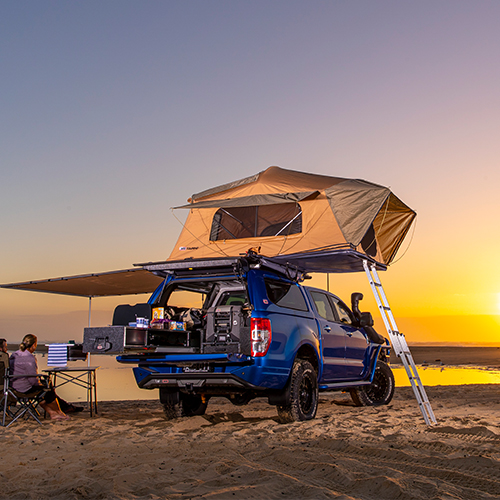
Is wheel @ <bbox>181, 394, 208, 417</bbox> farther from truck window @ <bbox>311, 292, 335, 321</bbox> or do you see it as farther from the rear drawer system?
truck window @ <bbox>311, 292, 335, 321</bbox>

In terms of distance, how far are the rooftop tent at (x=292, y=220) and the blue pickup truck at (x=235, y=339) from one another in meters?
0.93

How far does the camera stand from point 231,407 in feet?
29.2

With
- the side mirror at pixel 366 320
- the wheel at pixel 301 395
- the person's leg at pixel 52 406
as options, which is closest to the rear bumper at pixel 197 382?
the wheel at pixel 301 395

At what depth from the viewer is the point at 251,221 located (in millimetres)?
10094

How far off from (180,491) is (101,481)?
71 cm

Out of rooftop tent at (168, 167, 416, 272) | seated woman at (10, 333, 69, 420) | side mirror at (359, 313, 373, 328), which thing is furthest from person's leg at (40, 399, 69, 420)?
side mirror at (359, 313, 373, 328)

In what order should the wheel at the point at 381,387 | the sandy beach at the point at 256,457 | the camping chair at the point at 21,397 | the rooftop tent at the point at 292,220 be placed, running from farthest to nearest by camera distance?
the wheel at the point at 381,387, the rooftop tent at the point at 292,220, the camping chair at the point at 21,397, the sandy beach at the point at 256,457

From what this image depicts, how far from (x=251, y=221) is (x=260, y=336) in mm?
4216

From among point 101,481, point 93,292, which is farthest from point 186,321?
point 93,292

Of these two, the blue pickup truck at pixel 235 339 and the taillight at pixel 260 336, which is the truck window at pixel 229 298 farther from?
the taillight at pixel 260 336

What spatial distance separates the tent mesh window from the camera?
9.62m

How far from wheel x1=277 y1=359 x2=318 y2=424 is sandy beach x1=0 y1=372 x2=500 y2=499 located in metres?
0.16

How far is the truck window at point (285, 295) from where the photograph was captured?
6.64 meters

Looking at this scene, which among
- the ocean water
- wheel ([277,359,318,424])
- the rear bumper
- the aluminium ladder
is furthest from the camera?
the ocean water
